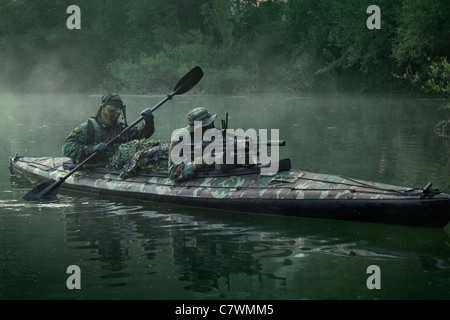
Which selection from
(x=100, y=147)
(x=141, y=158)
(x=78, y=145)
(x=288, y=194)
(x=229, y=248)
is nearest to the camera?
(x=229, y=248)

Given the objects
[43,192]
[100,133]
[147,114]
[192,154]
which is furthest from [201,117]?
[43,192]

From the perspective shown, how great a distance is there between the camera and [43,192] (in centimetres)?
1064

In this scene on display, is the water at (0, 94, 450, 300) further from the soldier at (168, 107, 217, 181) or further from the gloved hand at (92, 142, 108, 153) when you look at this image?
the gloved hand at (92, 142, 108, 153)

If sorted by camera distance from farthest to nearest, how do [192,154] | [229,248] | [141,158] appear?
1. [141,158]
2. [192,154]
3. [229,248]

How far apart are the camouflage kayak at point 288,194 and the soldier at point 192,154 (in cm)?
14

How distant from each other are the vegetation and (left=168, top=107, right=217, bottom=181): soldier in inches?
720

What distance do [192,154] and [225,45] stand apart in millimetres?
44700

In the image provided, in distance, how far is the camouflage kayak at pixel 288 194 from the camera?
7.78 metres

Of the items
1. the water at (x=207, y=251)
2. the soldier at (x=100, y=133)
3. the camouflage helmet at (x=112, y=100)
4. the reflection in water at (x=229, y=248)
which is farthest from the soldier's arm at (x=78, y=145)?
the reflection in water at (x=229, y=248)

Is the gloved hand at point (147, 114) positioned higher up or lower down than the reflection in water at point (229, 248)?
higher up

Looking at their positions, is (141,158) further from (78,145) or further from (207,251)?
(207,251)

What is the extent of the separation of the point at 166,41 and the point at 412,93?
95.0 feet

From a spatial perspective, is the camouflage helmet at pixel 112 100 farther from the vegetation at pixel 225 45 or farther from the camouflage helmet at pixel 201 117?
the vegetation at pixel 225 45
